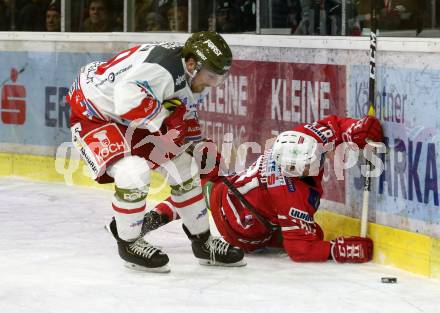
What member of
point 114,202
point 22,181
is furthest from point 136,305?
point 22,181

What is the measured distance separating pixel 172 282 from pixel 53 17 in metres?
3.71

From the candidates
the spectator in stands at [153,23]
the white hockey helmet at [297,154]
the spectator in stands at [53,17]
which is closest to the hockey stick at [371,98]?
the white hockey helmet at [297,154]

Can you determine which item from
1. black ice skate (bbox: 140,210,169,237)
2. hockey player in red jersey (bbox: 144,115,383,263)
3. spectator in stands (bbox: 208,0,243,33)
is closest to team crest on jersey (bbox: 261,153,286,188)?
hockey player in red jersey (bbox: 144,115,383,263)

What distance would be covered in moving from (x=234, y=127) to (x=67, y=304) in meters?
2.41

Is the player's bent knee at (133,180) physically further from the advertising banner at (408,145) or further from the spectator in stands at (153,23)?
the spectator in stands at (153,23)

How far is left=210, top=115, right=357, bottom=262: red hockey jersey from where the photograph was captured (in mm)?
5699

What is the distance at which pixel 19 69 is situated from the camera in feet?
28.2

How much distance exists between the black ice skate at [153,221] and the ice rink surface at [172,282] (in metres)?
0.12

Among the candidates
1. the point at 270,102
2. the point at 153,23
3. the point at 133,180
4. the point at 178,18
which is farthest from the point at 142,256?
the point at 153,23

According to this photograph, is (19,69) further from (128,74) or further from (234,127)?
(128,74)

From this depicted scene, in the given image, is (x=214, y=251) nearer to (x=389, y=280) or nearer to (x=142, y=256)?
(x=142, y=256)

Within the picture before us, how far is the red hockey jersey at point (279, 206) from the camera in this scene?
18.7ft

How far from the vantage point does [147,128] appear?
5.48 meters

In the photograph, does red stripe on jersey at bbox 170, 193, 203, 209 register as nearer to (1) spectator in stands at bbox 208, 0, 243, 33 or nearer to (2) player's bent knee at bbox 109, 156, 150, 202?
(2) player's bent knee at bbox 109, 156, 150, 202
